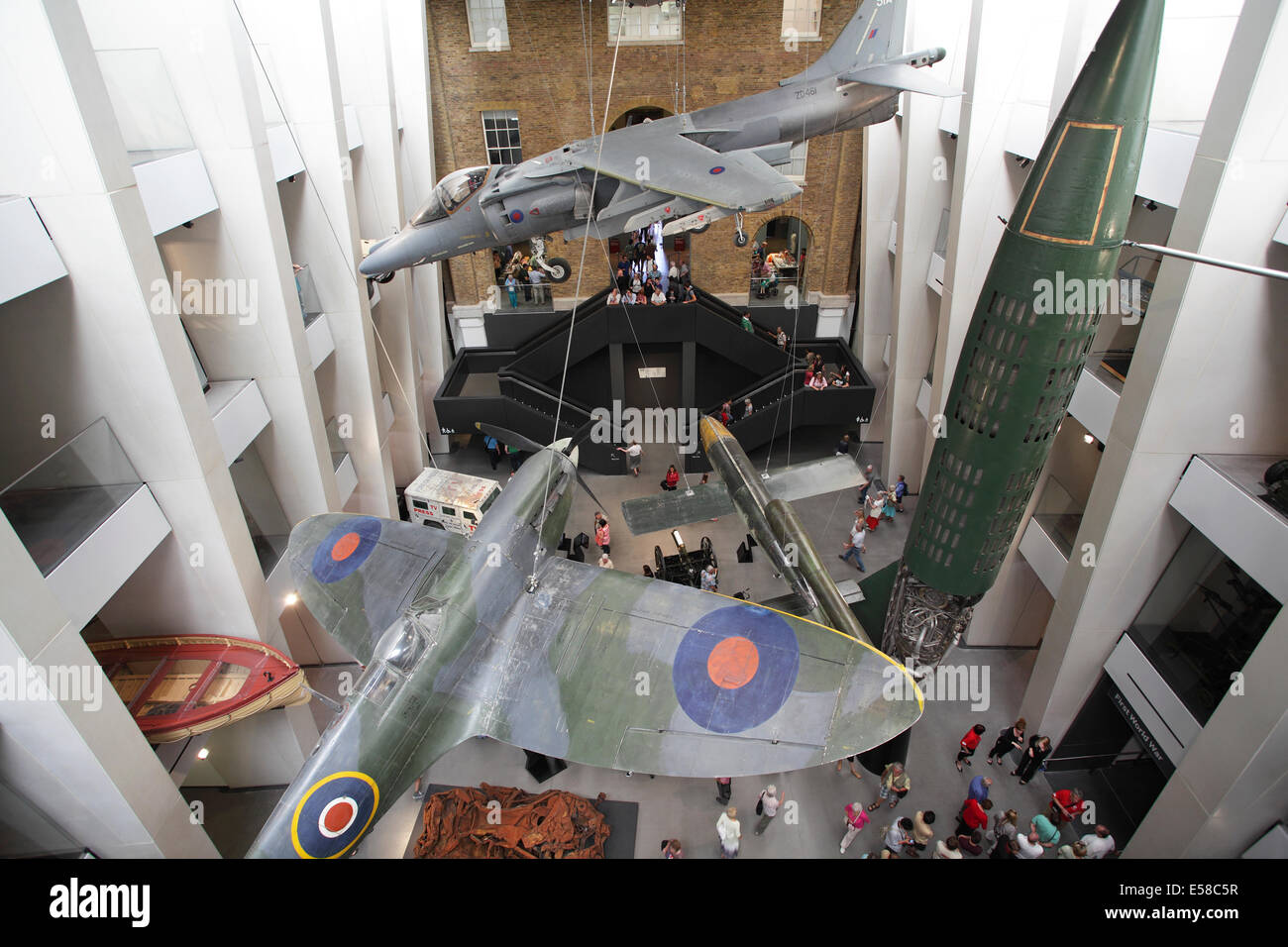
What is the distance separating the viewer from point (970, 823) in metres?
8.78

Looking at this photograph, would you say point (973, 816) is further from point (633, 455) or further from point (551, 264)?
point (551, 264)

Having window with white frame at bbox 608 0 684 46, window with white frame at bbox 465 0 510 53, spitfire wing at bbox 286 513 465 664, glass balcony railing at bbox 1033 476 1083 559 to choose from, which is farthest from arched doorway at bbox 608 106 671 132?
glass balcony railing at bbox 1033 476 1083 559

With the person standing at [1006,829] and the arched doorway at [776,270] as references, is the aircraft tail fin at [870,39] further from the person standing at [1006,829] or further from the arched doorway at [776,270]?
the person standing at [1006,829]

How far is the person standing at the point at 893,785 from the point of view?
9102 mm

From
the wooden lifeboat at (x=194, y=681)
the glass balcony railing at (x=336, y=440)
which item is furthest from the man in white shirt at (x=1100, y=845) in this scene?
the glass balcony railing at (x=336, y=440)

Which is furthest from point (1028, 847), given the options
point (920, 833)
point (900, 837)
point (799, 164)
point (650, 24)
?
point (650, 24)

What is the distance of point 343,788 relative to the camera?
21.6 feet

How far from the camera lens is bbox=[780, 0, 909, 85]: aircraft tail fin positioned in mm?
9938

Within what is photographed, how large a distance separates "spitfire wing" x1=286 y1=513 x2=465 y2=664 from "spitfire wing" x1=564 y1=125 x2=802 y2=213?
20.6ft

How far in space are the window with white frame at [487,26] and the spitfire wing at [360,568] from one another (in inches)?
560

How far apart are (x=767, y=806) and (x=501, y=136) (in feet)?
60.3

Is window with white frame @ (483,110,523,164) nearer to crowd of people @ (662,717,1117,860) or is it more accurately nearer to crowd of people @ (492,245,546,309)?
crowd of people @ (492,245,546,309)

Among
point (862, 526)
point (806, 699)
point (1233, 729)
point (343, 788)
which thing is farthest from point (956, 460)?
point (862, 526)

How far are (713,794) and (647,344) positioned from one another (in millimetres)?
12307
